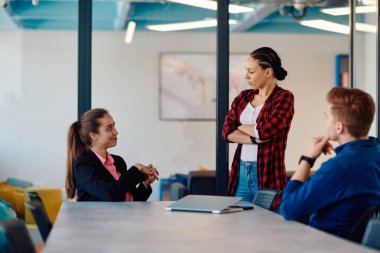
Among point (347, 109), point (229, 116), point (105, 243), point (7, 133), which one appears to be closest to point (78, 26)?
point (7, 133)

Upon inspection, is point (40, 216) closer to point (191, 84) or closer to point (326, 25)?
point (191, 84)

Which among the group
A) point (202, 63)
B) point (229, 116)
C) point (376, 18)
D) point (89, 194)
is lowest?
point (89, 194)

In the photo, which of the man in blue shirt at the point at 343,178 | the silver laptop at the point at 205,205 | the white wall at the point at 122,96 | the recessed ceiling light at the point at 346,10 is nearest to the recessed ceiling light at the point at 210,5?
the white wall at the point at 122,96

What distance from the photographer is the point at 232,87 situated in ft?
19.8

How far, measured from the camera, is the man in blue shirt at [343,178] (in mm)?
2703

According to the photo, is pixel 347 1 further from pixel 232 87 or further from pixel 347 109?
pixel 347 109

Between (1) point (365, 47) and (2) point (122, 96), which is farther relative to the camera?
(1) point (365, 47)

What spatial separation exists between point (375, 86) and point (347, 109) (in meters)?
3.98

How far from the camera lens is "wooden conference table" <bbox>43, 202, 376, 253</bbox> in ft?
7.03

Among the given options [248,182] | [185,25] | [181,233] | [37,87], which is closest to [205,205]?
[181,233]

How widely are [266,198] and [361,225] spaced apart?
1083mm

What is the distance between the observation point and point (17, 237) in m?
1.84

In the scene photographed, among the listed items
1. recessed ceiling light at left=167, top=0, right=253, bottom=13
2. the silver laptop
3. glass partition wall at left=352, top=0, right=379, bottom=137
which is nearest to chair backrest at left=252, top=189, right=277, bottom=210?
the silver laptop

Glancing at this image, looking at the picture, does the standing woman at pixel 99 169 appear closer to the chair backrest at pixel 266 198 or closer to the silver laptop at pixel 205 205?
the silver laptop at pixel 205 205
